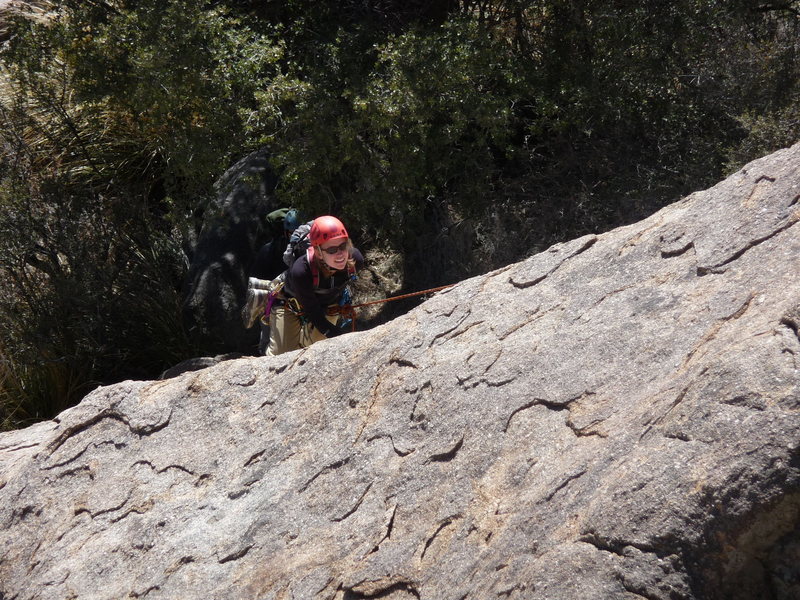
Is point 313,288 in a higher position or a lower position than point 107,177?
lower

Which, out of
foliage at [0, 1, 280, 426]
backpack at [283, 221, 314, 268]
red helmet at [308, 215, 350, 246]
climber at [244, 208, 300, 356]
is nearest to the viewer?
red helmet at [308, 215, 350, 246]

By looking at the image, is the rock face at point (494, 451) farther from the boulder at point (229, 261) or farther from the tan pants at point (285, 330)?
the boulder at point (229, 261)

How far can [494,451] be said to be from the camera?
3.45 meters

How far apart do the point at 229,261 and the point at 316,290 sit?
123 inches

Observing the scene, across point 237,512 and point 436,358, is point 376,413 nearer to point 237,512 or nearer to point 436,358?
point 436,358

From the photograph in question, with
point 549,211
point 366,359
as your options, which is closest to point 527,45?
point 549,211

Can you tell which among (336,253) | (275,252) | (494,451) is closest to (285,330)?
(275,252)

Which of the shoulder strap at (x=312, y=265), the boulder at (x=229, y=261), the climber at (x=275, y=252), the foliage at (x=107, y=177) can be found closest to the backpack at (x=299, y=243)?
the shoulder strap at (x=312, y=265)

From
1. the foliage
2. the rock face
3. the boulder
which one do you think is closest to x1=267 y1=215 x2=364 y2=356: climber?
the rock face

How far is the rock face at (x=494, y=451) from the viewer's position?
2689 mm

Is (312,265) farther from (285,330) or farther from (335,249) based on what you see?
(285,330)

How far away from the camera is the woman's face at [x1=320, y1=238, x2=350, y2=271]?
5.26 metres

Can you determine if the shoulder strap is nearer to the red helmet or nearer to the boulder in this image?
the red helmet

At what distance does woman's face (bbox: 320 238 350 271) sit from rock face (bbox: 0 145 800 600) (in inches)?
35.3
